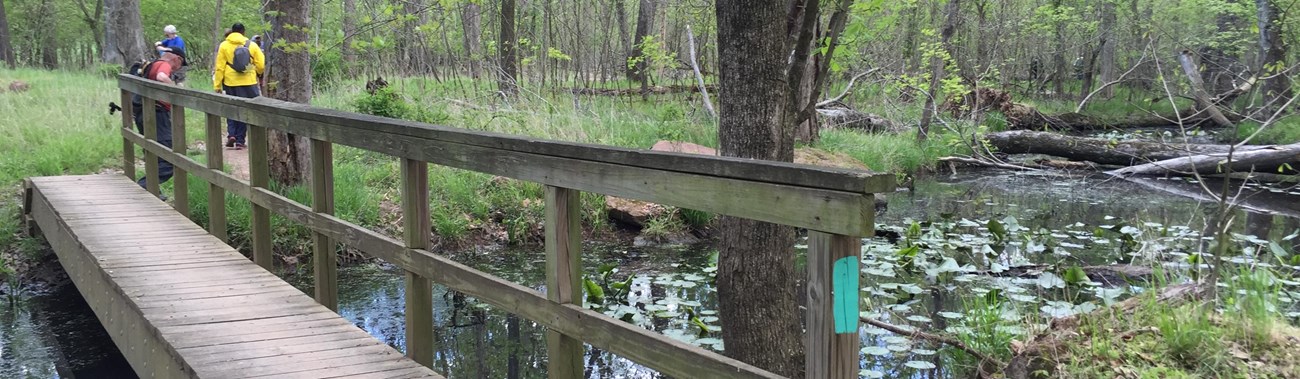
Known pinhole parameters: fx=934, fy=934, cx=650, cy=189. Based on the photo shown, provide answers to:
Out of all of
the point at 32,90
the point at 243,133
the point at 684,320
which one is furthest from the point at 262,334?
the point at 32,90

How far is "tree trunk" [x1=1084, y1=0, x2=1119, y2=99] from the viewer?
26.6 meters

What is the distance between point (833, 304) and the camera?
2.19 metres

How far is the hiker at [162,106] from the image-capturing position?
9.23 meters

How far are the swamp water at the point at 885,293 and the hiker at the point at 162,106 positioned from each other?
7.13 ft

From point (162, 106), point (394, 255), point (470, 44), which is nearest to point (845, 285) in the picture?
point (394, 255)

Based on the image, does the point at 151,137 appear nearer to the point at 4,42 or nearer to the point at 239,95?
the point at 239,95

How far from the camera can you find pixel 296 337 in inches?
160

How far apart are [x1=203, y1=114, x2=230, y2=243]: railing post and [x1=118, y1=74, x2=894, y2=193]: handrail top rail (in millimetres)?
1626

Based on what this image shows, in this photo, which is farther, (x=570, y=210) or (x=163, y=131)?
(x=163, y=131)

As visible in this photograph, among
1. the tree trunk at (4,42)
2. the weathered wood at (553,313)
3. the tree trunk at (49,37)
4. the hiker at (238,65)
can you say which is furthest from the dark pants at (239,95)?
the tree trunk at (49,37)

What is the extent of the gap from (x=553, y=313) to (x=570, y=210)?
0.35 m

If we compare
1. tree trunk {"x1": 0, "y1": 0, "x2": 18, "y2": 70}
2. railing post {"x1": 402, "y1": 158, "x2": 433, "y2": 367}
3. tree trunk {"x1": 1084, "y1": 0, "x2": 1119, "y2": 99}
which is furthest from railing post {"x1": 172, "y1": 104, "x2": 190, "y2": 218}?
tree trunk {"x1": 1084, "y1": 0, "x2": 1119, "y2": 99}

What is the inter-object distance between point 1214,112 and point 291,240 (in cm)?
1636

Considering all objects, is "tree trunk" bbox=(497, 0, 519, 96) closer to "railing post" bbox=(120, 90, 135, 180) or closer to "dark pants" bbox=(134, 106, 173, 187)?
"dark pants" bbox=(134, 106, 173, 187)
